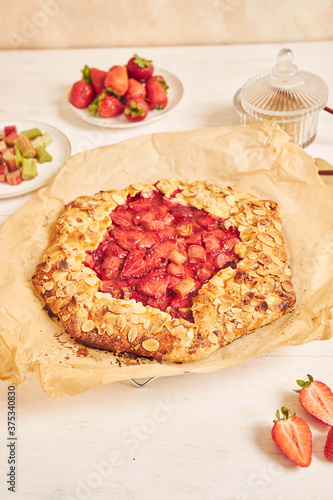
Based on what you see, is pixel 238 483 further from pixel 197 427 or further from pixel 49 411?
pixel 49 411

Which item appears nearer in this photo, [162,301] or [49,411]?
[49,411]

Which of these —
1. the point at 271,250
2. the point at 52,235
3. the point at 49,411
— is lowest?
the point at 49,411

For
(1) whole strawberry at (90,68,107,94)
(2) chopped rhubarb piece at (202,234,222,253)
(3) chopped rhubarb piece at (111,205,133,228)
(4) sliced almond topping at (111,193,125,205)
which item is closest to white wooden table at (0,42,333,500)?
(2) chopped rhubarb piece at (202,234,222,253)

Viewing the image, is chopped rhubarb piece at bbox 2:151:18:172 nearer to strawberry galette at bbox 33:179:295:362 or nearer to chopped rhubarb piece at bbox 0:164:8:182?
chopped rhubarb piece at bbox 0:164:8:182

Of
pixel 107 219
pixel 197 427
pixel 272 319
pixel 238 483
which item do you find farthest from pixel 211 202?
pixel 238 483

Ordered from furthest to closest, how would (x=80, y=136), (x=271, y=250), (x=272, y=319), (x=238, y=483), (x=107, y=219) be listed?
(x=80, y=136) < (x=107, y=219) < (x=271, y=250) < (x=272, y=319) < (x=238, y=483)

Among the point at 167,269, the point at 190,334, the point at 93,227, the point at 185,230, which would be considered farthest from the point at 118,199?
the point at 190,334
